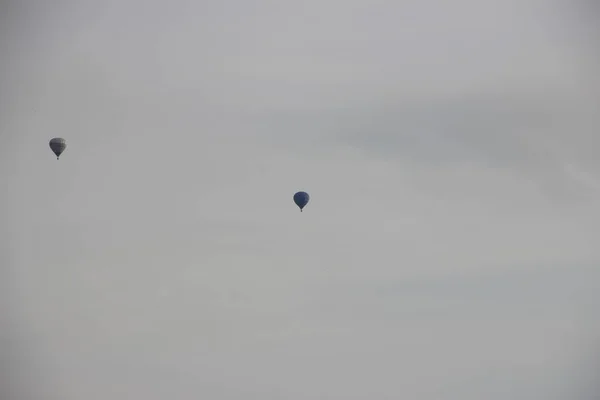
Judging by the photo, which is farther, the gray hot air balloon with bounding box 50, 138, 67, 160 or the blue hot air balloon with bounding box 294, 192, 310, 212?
the gray hot air balloon with bounding box 50, 138, 67, 160

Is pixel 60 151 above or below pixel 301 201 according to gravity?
below

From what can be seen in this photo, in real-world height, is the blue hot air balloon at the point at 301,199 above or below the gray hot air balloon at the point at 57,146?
above

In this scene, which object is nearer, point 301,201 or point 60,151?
point 301,201

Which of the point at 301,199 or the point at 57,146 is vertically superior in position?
the point at 301,199

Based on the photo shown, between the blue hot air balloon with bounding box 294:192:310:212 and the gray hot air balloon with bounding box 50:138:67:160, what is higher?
the blue hot air balloon with bounding box 294:192:310:212
